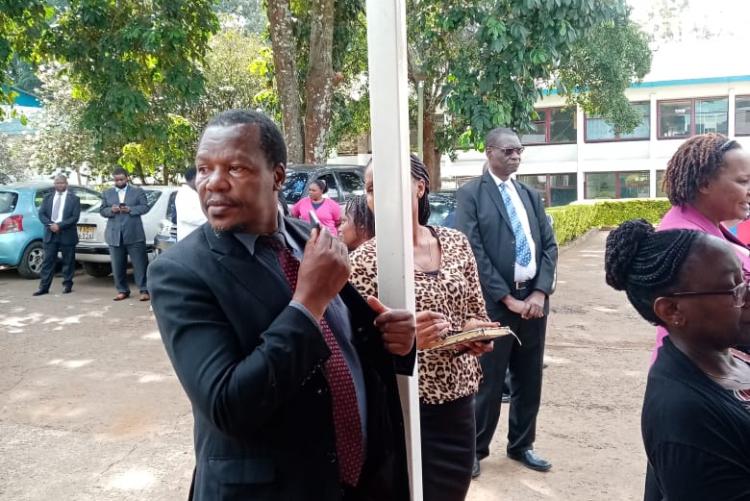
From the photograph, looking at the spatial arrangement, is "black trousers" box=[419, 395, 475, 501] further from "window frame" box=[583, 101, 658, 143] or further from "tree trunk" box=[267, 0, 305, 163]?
"window frame" box=[583, 101, 658, 143]

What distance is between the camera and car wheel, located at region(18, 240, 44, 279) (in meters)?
11.9

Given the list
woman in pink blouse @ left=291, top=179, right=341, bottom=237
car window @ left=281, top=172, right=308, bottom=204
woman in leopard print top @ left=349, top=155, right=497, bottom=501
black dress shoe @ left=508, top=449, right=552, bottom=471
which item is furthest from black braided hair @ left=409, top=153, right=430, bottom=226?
car window @ left=281, top=172, right=308, bottom=204

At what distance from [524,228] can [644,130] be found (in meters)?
25.0

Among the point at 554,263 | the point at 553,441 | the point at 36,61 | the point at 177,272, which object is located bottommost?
the point at 553,441

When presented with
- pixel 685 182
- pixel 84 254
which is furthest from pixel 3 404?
pixel 84 254

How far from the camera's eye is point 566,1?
894cm

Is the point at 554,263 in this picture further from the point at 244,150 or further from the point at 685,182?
the point at 244,150

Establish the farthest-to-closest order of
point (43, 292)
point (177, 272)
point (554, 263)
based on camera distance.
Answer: point (43, 292), point (554, 263), point (177, 272)

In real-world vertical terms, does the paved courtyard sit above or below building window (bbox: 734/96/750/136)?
below

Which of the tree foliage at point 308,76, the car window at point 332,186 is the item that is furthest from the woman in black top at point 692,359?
the tree foliage at point 308,76

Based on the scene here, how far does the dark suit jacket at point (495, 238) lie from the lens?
4.16 metres

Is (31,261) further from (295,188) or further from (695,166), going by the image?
(695,166)

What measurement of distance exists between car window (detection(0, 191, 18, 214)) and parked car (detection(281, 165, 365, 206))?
18.1 feet

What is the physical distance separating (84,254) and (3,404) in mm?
6264
